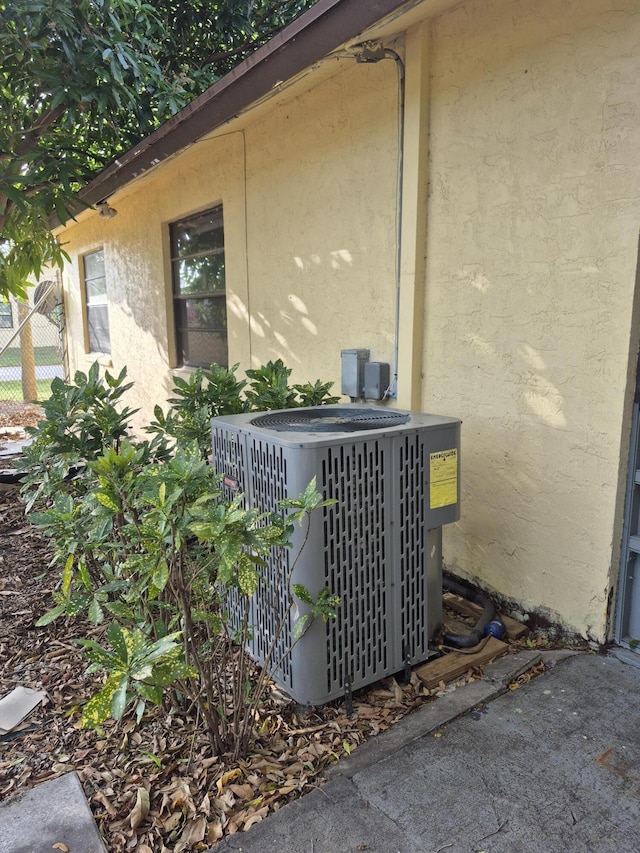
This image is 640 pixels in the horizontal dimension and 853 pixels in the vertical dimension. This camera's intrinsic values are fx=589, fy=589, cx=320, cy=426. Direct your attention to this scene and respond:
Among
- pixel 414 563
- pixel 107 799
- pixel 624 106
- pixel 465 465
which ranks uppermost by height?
pixel 624 106

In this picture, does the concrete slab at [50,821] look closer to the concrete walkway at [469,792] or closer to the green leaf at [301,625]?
the concrete walkway at [469,792]

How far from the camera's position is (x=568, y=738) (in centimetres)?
217

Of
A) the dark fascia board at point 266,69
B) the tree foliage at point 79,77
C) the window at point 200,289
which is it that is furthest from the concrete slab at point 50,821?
the window at point 200,289

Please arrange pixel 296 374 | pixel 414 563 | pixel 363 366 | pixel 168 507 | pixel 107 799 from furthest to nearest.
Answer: pixel 296 374, pixel 363 366, pixel 414 563, pixel 107 799, pixel 168 507

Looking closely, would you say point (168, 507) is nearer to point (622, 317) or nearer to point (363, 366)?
point (622, 317)

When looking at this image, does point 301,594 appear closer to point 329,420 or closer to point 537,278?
point 329,420

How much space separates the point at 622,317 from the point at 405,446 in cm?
105

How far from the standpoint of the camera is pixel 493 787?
1937mm

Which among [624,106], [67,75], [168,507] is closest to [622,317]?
[624,106]

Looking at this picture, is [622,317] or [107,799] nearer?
[107,799]

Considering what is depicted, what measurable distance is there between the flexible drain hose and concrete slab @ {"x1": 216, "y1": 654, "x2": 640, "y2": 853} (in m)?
0.33

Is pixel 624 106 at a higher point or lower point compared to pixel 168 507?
higher

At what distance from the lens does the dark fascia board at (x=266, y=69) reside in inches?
105

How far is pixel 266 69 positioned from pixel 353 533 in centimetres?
268
